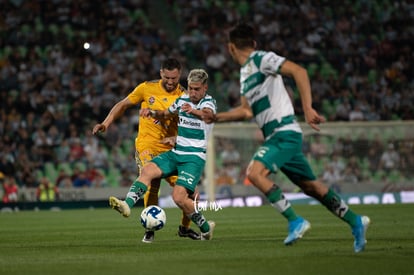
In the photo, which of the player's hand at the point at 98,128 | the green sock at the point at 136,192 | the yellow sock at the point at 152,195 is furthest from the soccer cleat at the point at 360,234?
the player's hand at the point at 98,128

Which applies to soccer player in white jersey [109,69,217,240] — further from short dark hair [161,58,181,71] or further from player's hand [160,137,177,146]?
short dark hair [161,58,181,71]

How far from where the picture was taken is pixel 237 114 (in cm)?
901

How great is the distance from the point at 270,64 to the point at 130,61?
71.1 ft

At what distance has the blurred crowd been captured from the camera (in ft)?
87.2

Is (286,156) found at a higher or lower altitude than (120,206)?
higher

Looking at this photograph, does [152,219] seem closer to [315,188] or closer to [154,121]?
[154,121]

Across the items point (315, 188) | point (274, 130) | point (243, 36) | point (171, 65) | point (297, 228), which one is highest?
point (243, 36)

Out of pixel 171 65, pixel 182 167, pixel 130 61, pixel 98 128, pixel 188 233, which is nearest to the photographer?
pixel 182 167

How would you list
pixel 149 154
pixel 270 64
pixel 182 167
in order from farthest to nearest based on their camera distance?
pixel 149 154 → pixel 182 167 → pixel 270 64

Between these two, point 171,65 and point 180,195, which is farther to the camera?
point 171,65

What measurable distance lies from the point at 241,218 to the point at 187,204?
6.87 m

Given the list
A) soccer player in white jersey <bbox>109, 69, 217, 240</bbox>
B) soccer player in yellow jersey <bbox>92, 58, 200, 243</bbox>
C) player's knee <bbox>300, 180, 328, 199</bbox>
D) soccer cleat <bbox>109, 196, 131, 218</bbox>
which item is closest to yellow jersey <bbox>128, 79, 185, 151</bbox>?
soccer player in yellow jersey <bbox>92, 58, 200, 243</bbox>

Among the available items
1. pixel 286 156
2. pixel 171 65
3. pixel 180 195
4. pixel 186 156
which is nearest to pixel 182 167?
pixel 186 156

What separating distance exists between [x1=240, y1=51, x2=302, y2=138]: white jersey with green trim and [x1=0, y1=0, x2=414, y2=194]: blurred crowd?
16.9 m
